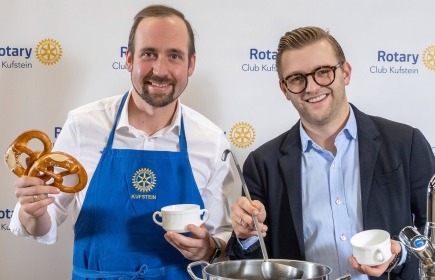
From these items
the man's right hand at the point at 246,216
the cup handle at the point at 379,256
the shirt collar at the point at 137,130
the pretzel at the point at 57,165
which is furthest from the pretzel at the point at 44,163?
the cup handle at the point at 379,256

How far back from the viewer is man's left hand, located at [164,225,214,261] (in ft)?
4.99

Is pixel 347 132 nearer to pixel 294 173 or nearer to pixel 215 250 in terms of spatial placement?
pixel 294 173

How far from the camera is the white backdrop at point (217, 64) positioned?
1981mm

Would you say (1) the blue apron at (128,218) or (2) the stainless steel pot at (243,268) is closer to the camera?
(2) the stainless steel pot at (243,268)

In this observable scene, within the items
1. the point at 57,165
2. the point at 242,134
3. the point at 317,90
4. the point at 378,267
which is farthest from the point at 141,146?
the point at 378,267

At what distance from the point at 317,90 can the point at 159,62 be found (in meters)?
0.50

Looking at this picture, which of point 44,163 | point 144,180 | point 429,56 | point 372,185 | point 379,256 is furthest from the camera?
point 429,56

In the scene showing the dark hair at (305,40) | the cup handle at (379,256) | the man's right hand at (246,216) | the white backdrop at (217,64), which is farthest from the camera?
the white backdrop at (217,64)

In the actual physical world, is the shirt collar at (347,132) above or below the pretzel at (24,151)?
above

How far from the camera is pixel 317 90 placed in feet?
5.17

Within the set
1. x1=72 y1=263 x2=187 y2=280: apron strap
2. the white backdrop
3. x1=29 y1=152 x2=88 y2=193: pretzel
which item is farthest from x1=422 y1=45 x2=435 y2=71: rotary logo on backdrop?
x1=29 y1=152 x2=88 y2=193: pretzel

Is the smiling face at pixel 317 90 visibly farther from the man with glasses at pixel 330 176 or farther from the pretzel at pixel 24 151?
the pretzel at pixel 24 151

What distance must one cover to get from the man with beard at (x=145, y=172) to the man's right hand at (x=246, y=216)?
0.12 metres

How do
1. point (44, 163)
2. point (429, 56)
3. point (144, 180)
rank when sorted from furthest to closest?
point (429, 56) → point (144, 180) → point (44, 163)
